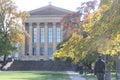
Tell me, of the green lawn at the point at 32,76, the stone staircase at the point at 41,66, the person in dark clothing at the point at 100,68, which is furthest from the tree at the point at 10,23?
the person in dark clothing at the point at 100,68

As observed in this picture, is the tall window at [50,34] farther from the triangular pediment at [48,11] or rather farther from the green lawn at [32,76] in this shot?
the green lawn at [32,76]

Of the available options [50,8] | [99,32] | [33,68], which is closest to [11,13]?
[33,68]

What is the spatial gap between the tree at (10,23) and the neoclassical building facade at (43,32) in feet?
135

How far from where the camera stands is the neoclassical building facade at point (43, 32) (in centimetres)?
11588

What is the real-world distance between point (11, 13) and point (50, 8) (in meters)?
44.9

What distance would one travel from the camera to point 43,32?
118250 mm

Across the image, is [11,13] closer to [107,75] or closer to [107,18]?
[107,75]

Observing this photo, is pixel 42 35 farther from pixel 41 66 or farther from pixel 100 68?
pixel 100 68

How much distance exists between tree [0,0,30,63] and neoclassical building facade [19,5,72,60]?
4102cm

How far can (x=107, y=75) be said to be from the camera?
1020 inches

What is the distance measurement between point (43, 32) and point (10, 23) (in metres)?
45.2

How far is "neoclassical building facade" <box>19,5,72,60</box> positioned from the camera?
116m

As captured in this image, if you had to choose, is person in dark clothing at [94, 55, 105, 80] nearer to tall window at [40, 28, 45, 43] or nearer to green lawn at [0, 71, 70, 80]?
green lawn at [0, 71, 70, 80]

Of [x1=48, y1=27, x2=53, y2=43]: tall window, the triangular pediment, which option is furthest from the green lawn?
[x1=48, y1=27, x2=53, y2=43]: tall window
